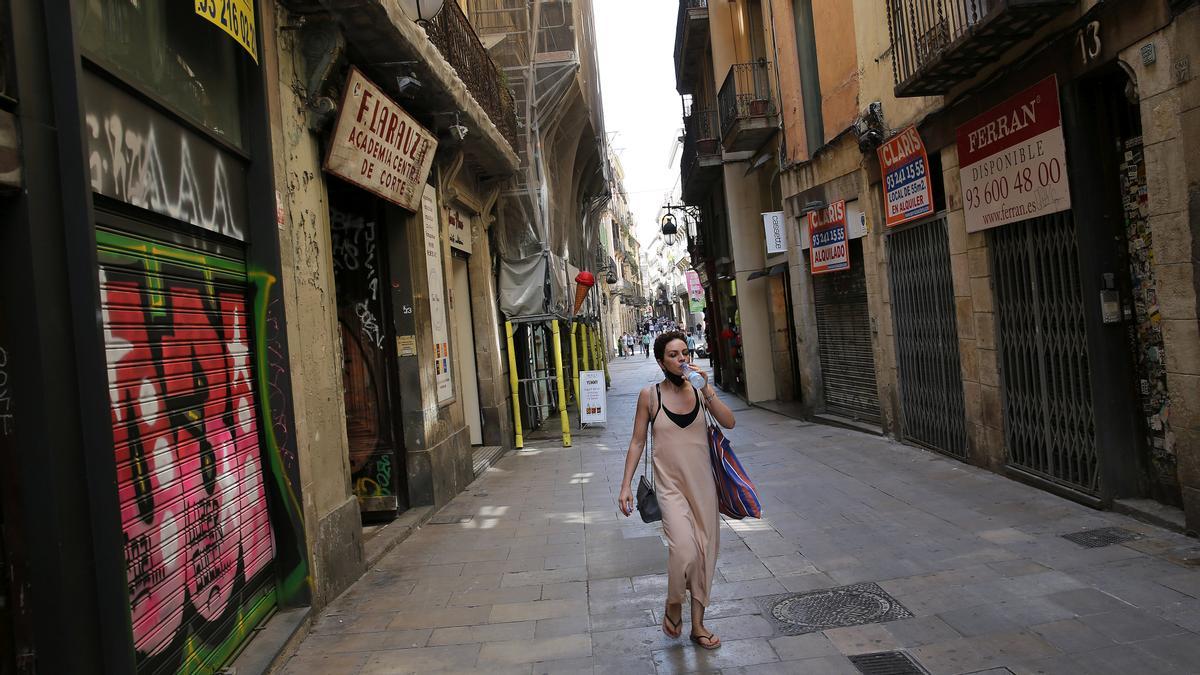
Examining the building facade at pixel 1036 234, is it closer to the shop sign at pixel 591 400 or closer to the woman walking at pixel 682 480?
the woman walking at pixel 682 480

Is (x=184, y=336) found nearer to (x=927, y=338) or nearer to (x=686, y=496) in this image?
(x=686, y=496)

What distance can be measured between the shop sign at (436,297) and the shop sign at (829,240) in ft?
19.8

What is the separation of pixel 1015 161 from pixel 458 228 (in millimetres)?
7603

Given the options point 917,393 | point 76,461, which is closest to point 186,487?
point 76,461

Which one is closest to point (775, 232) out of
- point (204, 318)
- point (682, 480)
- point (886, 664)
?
point (682, 480)

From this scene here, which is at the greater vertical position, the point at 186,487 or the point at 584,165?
the point at 584,165

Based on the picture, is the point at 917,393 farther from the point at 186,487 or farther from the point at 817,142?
the point at 186,487

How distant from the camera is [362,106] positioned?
6648 mm

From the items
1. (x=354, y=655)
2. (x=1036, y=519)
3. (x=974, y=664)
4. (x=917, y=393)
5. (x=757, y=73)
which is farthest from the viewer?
(x=757, y=73)

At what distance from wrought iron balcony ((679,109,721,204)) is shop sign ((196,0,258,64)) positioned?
49.3 ft

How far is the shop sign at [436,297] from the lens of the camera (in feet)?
30.4

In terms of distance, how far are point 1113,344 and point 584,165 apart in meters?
17.8

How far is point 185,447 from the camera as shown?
4.08m

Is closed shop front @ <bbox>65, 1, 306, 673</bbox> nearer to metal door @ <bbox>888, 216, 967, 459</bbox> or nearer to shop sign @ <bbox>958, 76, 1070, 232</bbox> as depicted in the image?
shop sign @ <bbox>958, 76, 1070, 232</bbox>
